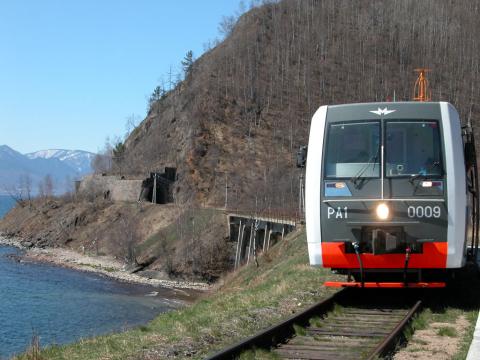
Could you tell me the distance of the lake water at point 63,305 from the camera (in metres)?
29.7

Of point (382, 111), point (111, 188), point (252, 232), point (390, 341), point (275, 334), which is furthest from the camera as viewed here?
point (111, 188)

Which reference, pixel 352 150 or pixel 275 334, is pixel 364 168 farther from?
pixel 275 334

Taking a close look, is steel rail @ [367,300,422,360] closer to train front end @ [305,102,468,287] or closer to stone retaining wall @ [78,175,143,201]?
train front end @ [305,102,468,287]

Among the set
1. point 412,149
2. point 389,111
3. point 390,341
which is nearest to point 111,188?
point 389,111

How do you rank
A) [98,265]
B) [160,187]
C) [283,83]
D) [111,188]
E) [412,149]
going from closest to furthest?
[412,149] < [98,265] < [160,187] < [111,188] < [283,83]

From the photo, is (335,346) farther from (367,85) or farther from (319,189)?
(367,85)

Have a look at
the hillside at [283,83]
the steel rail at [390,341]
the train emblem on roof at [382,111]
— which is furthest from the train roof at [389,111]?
the hillside at [283,83]

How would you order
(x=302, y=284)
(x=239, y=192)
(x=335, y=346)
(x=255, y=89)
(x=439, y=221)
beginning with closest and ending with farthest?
(x=335, y=346)
(x=439, y=221)
(x=302, y=284)
(x=239, y=192)
(x=255, y=89)

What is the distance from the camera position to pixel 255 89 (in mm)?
105188

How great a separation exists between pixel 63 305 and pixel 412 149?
32.5m

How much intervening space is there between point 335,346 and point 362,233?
3.08 metres

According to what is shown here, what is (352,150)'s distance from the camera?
Result: 12539 millimetres

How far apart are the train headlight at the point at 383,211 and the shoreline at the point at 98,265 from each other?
130 feet

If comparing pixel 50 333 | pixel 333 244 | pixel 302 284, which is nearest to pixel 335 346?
pixel 333 244
